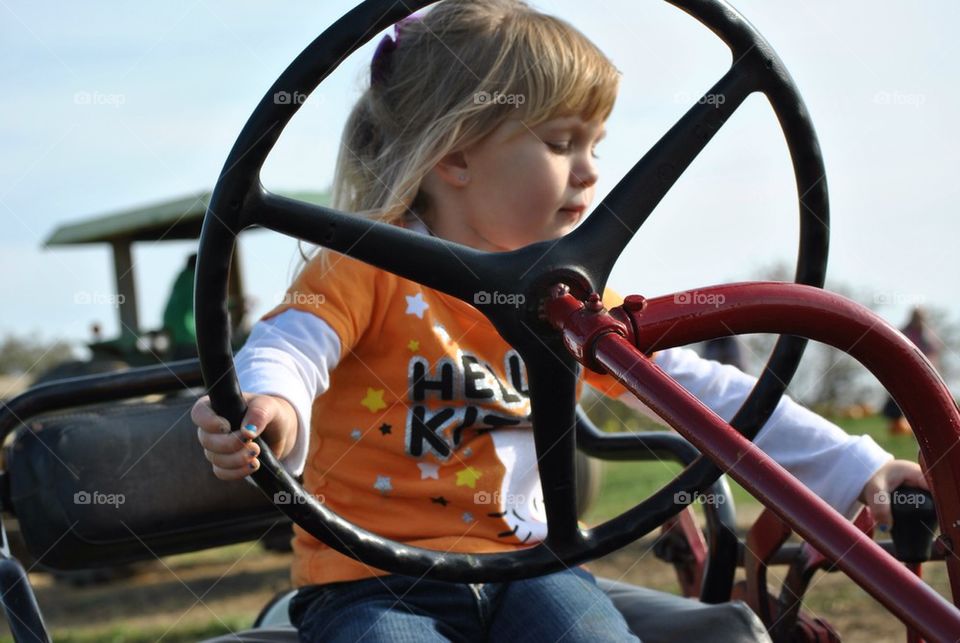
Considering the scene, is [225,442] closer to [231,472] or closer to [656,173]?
[231,472]

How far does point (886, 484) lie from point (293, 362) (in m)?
0.63

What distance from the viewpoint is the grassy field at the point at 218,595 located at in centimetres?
336

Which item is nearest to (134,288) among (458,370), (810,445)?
(458,370)

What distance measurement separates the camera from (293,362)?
3.98 ft

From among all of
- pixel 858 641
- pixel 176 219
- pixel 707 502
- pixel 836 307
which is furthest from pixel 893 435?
pixel 836 307

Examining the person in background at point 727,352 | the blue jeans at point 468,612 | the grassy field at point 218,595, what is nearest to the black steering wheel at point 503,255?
the blue jeans at point 468,612

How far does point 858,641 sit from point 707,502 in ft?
5.77

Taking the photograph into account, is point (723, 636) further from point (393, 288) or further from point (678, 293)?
point (393, 288)

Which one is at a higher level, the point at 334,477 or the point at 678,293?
the point at 678,293

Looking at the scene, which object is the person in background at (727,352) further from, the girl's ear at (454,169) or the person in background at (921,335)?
the girl's ear at (454,169)

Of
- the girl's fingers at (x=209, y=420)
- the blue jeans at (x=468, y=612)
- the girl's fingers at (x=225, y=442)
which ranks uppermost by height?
the girl's fingers at (x=209, y=420)

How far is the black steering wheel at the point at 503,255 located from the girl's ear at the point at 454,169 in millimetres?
455

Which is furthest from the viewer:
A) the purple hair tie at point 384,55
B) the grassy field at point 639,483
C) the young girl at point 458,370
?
the grassy field at point 639,483

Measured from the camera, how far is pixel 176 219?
271 inches
